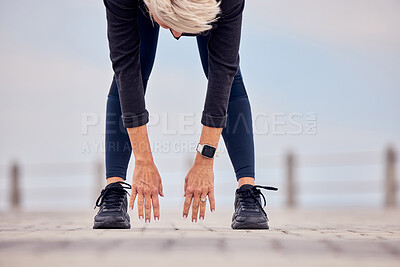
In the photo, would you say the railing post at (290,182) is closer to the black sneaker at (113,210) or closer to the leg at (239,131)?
the leg at (239,131)

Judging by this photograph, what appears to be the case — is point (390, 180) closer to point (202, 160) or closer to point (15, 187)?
point (15, 187)

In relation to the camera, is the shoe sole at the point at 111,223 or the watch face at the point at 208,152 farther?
the shoe sole at the point at 111,223

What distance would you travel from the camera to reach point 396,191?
10258mm

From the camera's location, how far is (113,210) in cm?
284

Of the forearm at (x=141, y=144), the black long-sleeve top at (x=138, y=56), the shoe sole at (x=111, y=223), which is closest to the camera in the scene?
the black long-sleeve top at (x=138, y=56)

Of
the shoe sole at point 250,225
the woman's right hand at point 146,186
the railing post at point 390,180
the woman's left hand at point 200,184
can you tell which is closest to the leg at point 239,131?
the shoe sole at point 250,225

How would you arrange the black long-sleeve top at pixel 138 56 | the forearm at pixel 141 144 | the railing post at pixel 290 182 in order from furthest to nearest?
the railing post at pixel 290 182 → the forearm at pixel 141 144 → the black long-sleeve top at pixel 138 56

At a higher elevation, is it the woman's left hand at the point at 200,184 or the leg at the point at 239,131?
the leg at the point at 239,131

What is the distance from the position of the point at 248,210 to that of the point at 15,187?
1066 cm

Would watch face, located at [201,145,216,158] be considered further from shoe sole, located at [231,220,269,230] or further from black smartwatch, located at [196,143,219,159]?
shoe sole, located at [231,220,269,230]

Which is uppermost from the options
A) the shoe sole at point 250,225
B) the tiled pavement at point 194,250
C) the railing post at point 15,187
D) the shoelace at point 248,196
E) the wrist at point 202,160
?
the wrist at point 202,160

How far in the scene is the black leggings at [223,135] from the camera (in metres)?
2.98

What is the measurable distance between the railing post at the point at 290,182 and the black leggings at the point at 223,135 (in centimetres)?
839

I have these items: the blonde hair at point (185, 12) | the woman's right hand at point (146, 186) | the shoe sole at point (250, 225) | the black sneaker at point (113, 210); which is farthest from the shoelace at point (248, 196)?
the blonde hair at point (185, 12)
